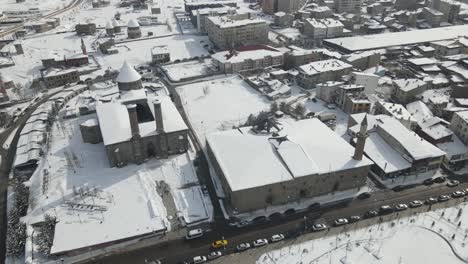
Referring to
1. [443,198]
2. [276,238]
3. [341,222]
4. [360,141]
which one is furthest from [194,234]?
[443,198]

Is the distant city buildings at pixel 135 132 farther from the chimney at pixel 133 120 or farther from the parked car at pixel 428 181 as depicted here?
the parked car at pixel 428 181

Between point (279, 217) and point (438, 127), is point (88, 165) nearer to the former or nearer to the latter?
point (279, 217)

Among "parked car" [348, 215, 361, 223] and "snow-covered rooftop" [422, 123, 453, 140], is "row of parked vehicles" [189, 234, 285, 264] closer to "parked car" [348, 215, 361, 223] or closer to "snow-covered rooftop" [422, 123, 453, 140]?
"parked car" [348, 215, 361, 223]

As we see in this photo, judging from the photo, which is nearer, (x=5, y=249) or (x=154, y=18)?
(x=5, y=249)

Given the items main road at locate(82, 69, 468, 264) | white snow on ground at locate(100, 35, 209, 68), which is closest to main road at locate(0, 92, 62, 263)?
main road at locate(82, 69, 468, 264)

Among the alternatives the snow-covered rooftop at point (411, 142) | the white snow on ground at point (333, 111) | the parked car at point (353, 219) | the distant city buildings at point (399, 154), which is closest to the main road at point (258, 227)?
the parked car at point (353, 219)

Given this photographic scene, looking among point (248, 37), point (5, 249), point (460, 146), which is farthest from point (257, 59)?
point (5, 249)
